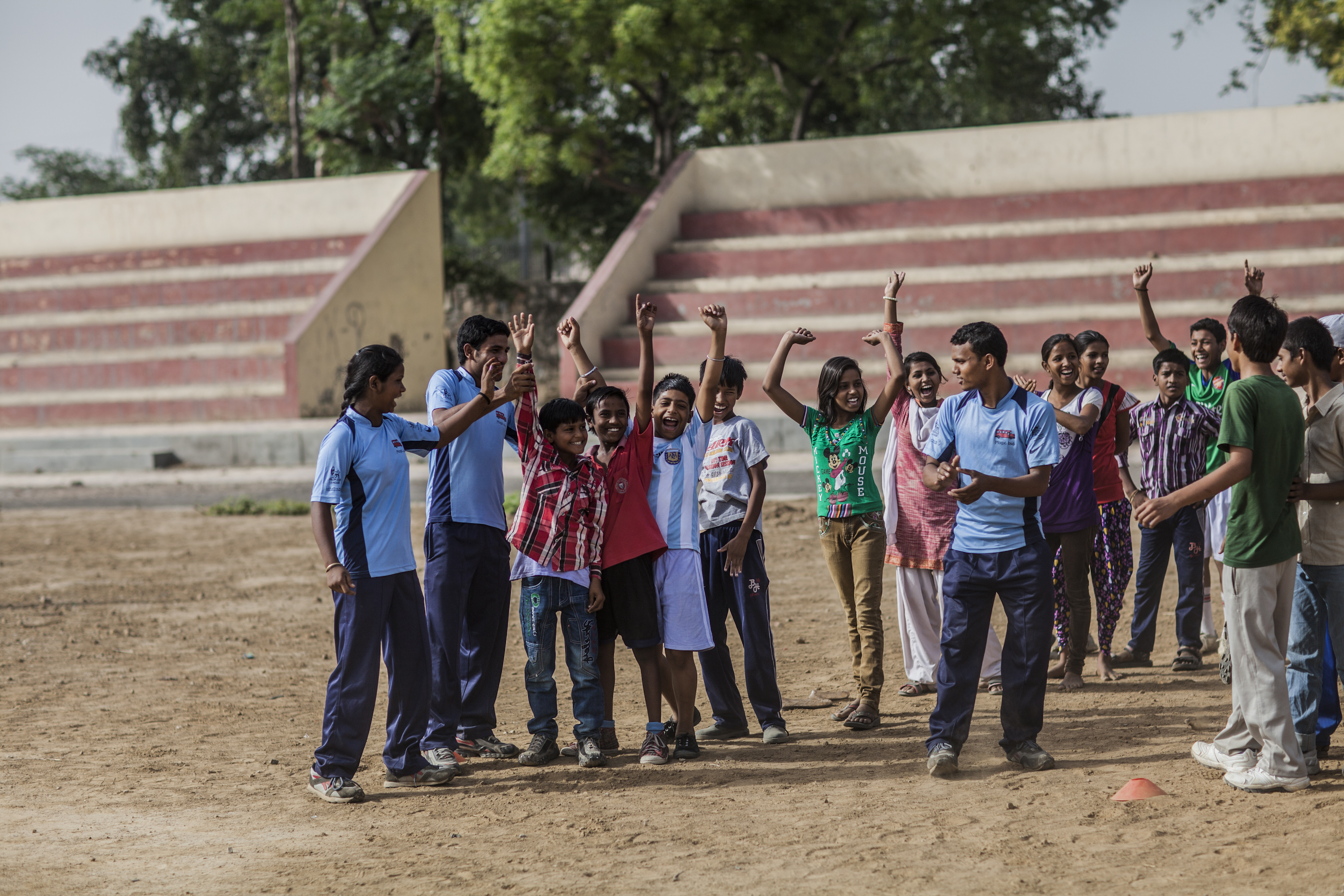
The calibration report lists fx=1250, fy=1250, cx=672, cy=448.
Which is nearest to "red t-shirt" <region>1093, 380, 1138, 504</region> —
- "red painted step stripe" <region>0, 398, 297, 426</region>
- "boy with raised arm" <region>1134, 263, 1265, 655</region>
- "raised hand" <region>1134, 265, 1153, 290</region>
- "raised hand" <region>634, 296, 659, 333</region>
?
"boy with raised arm" <region>1134, 263, 1265, 655</region>

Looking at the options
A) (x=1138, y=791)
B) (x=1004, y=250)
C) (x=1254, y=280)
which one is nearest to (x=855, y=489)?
(x=1138, y=791)

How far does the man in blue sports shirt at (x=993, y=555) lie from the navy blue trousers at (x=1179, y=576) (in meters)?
1.93

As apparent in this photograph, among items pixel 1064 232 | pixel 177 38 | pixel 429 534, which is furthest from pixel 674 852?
pixel 177 38

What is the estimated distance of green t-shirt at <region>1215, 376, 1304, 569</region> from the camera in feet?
14.4

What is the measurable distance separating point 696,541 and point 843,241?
13670 millimetres

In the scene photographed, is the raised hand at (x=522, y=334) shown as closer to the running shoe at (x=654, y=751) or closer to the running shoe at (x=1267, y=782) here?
the running shoe at (x=654, y=751)

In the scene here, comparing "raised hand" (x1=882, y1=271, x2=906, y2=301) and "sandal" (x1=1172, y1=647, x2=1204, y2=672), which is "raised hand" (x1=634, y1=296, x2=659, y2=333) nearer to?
"raised hand" (x1=882, y1=271, x2=906, y2=301)

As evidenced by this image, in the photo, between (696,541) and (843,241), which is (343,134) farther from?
(696,541)

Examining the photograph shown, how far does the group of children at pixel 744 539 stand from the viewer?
4492 millimetres

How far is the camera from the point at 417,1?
2100 centimetres

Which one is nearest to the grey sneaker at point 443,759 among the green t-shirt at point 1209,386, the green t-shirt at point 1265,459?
the green t-shirt at point 1265,459

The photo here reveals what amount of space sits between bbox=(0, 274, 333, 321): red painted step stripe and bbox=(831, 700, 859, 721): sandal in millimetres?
16165

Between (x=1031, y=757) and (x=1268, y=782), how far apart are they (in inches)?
32.8

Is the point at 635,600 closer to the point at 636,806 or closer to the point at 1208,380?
the point at 636,806
